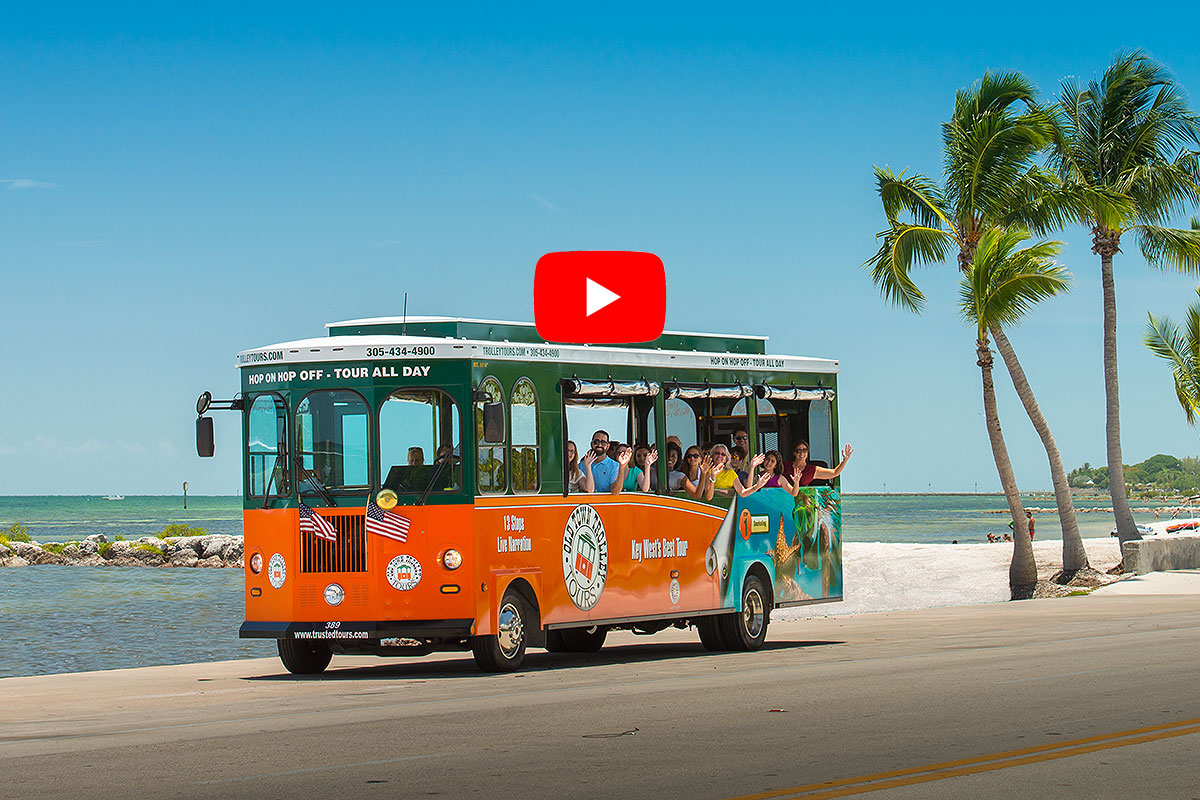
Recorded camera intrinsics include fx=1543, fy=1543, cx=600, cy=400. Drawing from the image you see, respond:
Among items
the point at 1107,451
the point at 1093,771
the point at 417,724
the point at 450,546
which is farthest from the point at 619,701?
the point at 1107,451

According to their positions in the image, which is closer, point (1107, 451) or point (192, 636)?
point (192, 636)

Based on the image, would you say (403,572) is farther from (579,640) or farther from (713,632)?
(713,632)

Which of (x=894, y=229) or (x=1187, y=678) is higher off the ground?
(x=894, y=229)

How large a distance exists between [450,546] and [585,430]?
245 cm

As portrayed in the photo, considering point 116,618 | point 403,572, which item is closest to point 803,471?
point 403,572

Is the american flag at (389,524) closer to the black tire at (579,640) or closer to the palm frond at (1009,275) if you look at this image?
the black tire at (579,640)

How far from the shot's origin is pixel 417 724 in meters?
11.2

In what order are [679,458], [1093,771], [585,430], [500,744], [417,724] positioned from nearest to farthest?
[1093,771], [500,744], [417,724], [585,430], [679,458]

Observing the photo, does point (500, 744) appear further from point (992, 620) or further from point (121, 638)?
point (121, 638)

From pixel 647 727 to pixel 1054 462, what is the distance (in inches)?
928

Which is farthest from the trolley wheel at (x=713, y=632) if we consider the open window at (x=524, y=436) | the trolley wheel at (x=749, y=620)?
the open window at (x=524, y=436)

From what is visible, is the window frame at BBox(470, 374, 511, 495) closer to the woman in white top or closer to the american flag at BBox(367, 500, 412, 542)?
the american flag at BBox(367, 500, 412, 542)

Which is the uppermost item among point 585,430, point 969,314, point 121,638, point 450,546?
point 969,314

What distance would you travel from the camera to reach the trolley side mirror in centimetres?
1560
